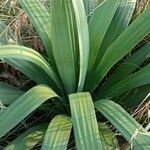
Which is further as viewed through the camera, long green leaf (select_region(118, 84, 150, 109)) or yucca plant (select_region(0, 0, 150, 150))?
long green leaf (select_region(118, 84, 150, 109))

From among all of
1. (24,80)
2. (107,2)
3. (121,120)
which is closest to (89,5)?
(107,2)

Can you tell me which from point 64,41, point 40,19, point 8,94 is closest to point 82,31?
point 64,41

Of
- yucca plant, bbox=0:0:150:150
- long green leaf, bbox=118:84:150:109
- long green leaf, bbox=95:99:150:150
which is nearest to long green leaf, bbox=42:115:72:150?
yucca plant, bbox=0:0:150:150

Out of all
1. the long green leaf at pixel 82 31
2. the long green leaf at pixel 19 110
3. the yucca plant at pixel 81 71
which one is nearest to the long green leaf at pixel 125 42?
the yucca plant at pixel 81 71

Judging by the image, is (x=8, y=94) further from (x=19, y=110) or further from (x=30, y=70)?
(x=19, y=110)

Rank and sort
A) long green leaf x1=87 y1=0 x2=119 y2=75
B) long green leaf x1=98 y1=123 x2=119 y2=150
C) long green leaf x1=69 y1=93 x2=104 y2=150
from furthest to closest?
long green leaf x1=87 y1=0 x2=119 y2=75
long green leaf x1=98 y1=123 x2=119 y2=150
long green leaf x1=69 y1=93 x2=104 y2=150

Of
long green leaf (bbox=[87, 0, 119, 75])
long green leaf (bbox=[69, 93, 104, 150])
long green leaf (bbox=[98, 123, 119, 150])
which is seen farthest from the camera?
long green leaf (bbox=[87, 0, 119, 75])

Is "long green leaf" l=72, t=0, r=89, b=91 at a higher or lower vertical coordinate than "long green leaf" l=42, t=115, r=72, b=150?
higher

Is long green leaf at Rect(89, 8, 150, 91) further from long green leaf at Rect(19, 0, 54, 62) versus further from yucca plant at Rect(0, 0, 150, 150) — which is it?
long green leaf at Rect(19, 0, 54, 62)

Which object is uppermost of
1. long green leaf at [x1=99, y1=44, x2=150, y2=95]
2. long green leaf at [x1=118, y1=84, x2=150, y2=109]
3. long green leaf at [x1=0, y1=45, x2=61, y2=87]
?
long green leaf at [x1=0, y1=45, x2=61, y2=87]
